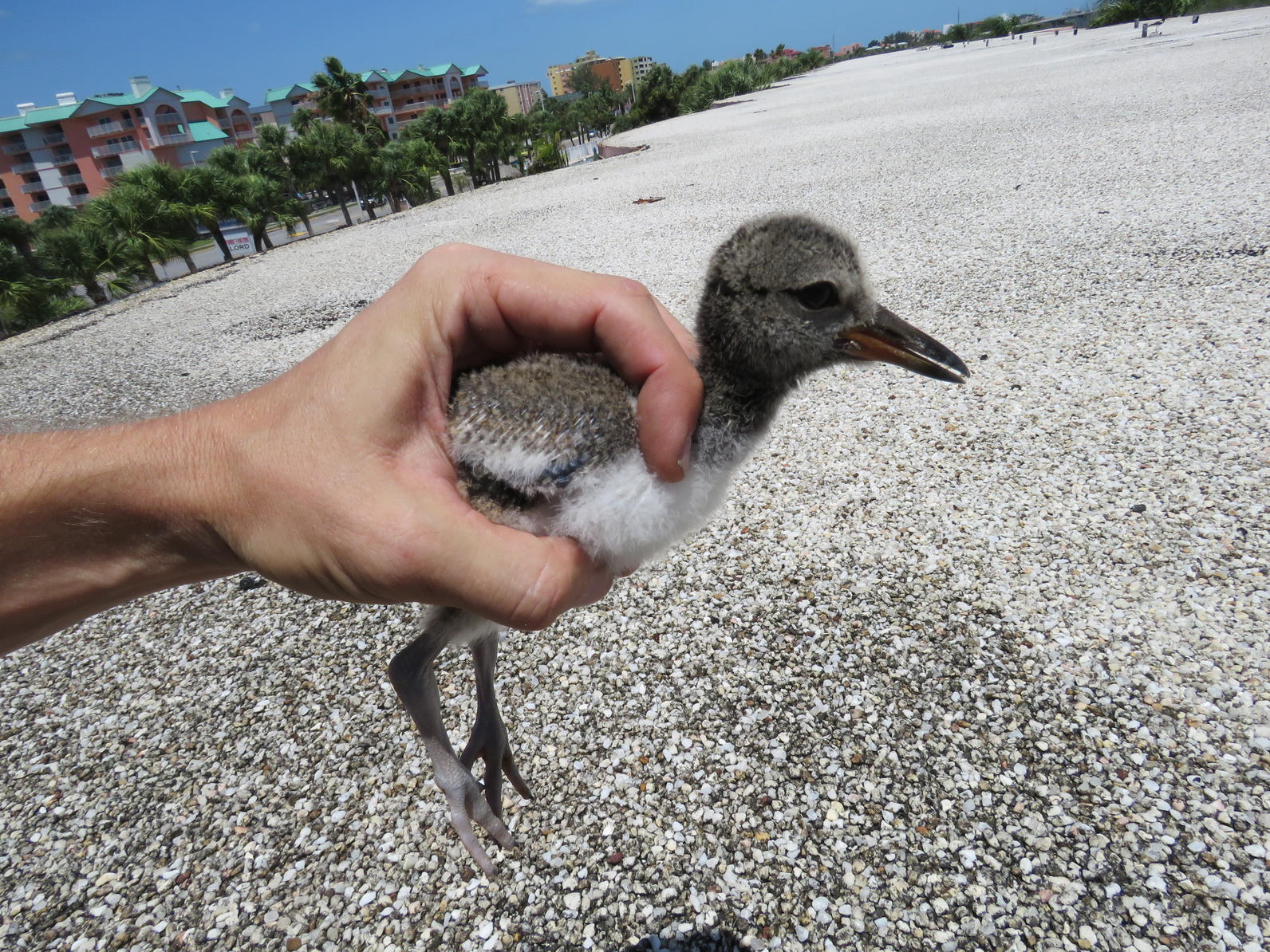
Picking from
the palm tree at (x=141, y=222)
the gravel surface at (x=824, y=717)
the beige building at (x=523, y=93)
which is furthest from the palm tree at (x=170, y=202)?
the beige building at (x=523, y=93)

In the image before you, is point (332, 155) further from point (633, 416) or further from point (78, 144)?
point (78, 144)

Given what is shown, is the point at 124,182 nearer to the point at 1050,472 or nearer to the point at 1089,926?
the point at 1050,472

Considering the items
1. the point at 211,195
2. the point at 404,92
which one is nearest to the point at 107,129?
the point at 404,92

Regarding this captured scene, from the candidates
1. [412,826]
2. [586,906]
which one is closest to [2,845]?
[412,826]

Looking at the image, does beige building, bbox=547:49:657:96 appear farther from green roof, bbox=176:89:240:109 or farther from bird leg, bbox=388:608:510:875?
bird leg, bbox=388:608:510:875

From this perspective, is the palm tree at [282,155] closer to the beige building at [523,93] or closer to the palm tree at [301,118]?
the palm tree at [301,118]

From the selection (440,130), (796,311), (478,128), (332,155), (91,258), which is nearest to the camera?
(796,311)
